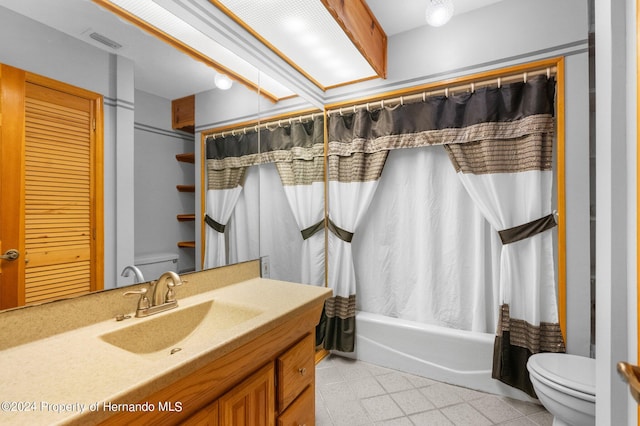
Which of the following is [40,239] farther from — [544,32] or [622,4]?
[544,32]

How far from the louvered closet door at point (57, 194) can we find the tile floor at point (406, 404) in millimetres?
1572

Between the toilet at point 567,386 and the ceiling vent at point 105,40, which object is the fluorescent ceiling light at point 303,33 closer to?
the ceiling vent at point 105,40

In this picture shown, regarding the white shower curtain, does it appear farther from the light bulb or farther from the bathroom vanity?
the light bulb

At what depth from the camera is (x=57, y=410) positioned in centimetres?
56

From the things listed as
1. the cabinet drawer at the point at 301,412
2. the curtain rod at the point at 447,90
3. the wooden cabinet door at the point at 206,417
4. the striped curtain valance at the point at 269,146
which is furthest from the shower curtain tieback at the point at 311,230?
the wooden cabinet door at the point at 206,417

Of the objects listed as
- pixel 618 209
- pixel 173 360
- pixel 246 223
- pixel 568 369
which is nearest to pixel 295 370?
pixel 173 360

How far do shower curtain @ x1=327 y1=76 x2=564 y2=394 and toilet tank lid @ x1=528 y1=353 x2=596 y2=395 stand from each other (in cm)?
15

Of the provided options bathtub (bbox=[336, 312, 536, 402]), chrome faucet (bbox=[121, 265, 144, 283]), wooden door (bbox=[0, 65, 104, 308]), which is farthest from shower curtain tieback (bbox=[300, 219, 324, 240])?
wooden door (bbox=[0, 65, 104, 308])

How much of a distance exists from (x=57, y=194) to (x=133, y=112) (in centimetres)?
44

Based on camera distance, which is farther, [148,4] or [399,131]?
[399,131]

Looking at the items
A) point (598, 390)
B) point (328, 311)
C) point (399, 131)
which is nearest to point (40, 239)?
point (598, 390)

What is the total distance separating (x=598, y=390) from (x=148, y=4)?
6.89 ft

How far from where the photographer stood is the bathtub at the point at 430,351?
1952mm

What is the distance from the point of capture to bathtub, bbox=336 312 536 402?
1952 millimetres
